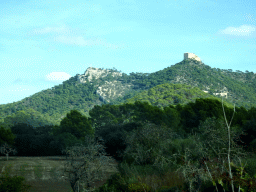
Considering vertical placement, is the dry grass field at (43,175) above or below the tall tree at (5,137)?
below

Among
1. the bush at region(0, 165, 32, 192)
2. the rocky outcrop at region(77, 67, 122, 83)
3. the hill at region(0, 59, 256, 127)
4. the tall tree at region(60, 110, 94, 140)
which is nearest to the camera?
the bush at region(0, 165, 32, 192)

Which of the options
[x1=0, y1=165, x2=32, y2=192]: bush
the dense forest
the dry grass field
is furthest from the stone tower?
[x1=0, y1=165, x2=32, y2=192]: bush

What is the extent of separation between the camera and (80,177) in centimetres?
1309

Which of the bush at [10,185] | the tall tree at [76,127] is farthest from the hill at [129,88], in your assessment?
the bush at [10,185]

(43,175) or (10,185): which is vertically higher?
(10,185)

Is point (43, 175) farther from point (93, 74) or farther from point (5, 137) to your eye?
point (93, 74)

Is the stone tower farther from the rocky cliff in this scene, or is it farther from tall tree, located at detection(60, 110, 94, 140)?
tall tree, located at detection(60, 110, 94, 140)

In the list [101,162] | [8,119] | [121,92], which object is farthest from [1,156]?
[121,92]

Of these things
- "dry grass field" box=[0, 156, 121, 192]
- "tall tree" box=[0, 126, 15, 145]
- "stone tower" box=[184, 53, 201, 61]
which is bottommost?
"dry grass field" box=[0, 156, 121, 192]

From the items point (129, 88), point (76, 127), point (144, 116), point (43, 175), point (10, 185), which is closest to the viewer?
point (10, 185)

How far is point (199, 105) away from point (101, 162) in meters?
27.7

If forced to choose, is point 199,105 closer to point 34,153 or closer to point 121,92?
point 34,153

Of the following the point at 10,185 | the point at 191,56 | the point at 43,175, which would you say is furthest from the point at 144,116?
the point at 191,56

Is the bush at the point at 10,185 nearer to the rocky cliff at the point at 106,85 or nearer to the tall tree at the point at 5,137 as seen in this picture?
the tall tree at the point at 5,137
